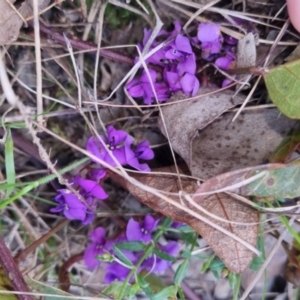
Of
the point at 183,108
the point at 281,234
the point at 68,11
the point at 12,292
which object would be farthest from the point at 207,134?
the point at 12,292

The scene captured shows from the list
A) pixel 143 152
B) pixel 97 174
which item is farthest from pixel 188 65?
pixel 97 174

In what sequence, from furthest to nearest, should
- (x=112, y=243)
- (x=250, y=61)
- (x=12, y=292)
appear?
(x=112, y=243) < (x=250, y=61) < (x=12, y=292)

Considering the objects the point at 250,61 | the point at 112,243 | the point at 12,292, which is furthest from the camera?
the point at 112,243

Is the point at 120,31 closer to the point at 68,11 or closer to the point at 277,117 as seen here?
the point at 68,11

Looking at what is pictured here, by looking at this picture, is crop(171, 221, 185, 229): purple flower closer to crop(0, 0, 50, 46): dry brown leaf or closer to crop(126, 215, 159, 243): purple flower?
crop(126, 215, 159, 243): purple flower

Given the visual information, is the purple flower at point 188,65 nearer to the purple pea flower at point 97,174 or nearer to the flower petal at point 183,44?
the flower petal at point 183,44
